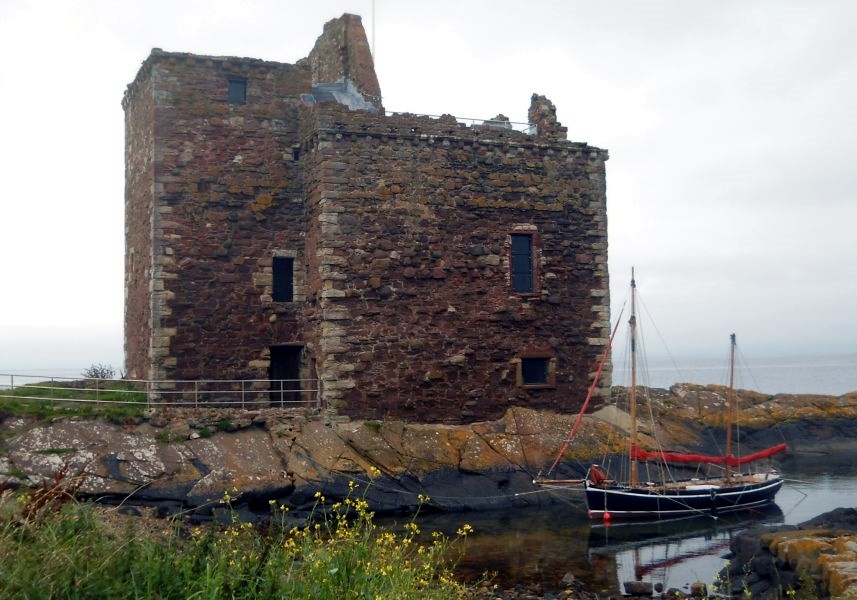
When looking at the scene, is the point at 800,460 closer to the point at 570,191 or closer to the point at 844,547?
the point at 570,191

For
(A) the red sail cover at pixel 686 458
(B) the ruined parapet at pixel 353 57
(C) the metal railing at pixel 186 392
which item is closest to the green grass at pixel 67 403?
(C) the metal railing at pixel 186 392

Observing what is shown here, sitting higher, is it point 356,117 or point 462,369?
point 356,117

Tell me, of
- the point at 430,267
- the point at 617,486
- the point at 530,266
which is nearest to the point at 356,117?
the point at 430,267

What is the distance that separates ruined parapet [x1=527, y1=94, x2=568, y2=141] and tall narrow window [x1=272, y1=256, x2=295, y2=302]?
28.3 feet

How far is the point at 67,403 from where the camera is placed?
21.3 meters

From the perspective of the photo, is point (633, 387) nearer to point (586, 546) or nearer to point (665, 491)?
point (665, 491)

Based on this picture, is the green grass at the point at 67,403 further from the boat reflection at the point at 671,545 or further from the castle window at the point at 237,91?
the boat reflection at the point at 671,545

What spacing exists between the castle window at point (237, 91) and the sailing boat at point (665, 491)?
12.6 m

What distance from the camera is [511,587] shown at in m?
16.2

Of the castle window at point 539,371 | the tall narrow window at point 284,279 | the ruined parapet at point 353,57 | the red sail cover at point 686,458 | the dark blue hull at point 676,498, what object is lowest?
the dark blue hull at point 676,498

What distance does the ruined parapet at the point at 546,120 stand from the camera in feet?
86.0

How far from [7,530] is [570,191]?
2027cm

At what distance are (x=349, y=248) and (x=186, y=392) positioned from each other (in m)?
5.66

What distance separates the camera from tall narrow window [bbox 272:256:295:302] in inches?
953
